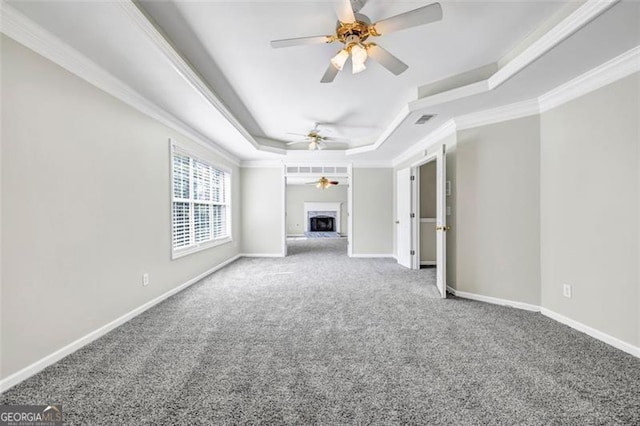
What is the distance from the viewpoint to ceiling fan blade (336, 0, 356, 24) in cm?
165

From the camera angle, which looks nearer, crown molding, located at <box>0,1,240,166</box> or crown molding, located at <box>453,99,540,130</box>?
crown molding, located at <box>0,1,240,166</box>

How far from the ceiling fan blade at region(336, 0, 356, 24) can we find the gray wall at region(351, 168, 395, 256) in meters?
4.61

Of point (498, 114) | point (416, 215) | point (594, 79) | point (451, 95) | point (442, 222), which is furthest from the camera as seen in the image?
point (416, 215)

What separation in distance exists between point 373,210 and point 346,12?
195 inches

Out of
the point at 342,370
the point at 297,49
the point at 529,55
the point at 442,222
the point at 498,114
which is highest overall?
the point at 297,49

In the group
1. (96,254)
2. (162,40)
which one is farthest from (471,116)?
(96,254)

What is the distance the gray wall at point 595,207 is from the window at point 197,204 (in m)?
4.46

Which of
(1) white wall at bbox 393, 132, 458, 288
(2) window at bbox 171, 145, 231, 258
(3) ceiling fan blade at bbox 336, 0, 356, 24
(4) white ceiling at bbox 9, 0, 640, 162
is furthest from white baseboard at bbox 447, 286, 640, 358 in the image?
(2) window at bbox 171, 145, 231, 258

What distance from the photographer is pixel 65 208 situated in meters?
1.98

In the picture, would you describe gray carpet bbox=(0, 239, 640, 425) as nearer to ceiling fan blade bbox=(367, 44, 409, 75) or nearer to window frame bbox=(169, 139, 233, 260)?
window frame bbox=(169, 139, 233, 260)

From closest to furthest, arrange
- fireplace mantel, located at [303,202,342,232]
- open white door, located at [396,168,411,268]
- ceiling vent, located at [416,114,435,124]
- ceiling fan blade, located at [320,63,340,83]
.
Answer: ceiling fan blade, located at [320,63,340,83] < ceiling vent, located at [416,114,435,124] < open white door, located at [396,168,411,268] < fireplace mantel, located at [303,202,342,232]

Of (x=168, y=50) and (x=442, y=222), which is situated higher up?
(x=168, y=50)

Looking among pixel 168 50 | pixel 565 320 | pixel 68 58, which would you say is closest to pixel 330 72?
pixel 168 50

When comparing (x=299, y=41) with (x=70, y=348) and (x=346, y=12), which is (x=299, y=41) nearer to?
(x=346, y=12)
